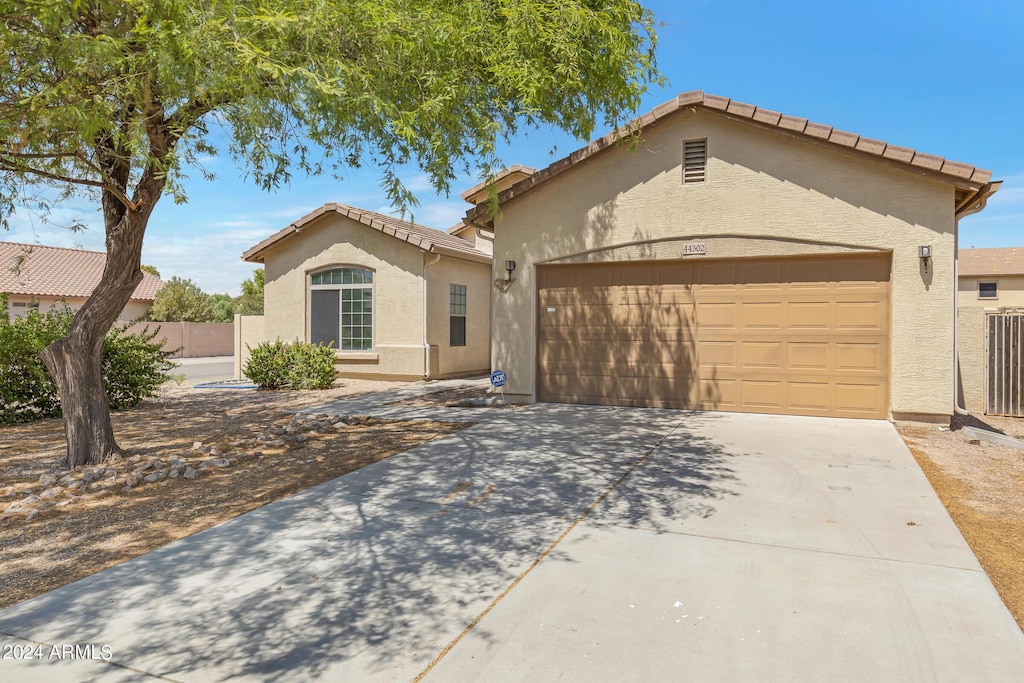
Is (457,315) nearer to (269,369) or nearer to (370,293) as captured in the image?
(370,293)

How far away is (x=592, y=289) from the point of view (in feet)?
37.5

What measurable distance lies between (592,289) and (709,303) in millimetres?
2085

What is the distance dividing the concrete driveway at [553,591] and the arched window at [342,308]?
10.5 metres

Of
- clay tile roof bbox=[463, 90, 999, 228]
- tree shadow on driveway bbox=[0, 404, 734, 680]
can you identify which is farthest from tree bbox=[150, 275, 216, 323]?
tree shadow on driveway bbox=[0, 404, 734, 680]

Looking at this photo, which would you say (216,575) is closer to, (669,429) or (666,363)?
(669,429)

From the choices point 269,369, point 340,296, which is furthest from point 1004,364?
point 269,369

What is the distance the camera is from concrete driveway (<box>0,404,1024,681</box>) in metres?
3.03

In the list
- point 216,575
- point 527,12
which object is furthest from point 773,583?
point 527,12

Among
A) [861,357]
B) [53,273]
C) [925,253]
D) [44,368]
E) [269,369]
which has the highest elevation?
[53,273]

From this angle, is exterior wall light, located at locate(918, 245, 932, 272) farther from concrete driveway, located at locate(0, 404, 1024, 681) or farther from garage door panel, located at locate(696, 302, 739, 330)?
concrete driveway, located at locate(0, 404, 1024, 681)

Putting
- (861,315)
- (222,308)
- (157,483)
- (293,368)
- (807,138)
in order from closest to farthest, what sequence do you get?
(157,483), (807,138), (861,315), (293,368), (222,308)

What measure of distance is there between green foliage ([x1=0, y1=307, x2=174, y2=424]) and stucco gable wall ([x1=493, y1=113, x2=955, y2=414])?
681 centimetres

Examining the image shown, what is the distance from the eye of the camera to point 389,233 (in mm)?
15773

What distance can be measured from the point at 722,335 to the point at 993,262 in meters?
31.4
